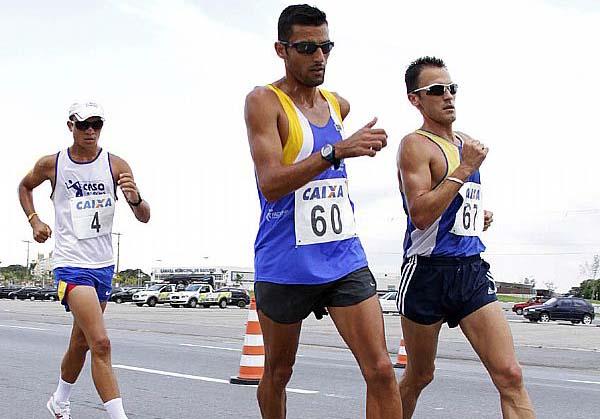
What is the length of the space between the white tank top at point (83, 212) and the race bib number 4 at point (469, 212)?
2.42 metres

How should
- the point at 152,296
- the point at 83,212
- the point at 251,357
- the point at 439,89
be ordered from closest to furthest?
the point at 439,89, the point at 83,212, the point at 251,357, the point at 152,296

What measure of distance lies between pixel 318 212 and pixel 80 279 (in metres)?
2.32

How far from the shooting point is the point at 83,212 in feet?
20.5

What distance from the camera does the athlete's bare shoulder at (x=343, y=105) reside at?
4.91 metres

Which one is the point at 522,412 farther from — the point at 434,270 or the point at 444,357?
the point at 444,357

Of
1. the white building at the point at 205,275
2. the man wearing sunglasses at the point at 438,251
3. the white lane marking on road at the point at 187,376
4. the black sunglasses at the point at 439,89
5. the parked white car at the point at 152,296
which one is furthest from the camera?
the white building at the point at 205,275

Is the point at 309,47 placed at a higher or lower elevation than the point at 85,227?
higher

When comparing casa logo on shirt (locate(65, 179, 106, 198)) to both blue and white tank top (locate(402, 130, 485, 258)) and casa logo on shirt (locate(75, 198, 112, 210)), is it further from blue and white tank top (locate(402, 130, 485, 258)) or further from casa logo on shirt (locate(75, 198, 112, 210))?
blue and white tank top (locate(402, 130, 485, 258))

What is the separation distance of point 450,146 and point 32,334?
15784mm

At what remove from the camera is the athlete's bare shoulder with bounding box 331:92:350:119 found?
4.91 metres

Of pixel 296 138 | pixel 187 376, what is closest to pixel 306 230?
pixel 296 138

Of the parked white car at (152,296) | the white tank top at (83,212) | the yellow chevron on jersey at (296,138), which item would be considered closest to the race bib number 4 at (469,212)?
the yellow chevron on jersey at (296,138)

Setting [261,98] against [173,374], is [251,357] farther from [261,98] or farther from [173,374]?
[261,98]

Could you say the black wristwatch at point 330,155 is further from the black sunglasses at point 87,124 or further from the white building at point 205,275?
the white building at point 205,275
